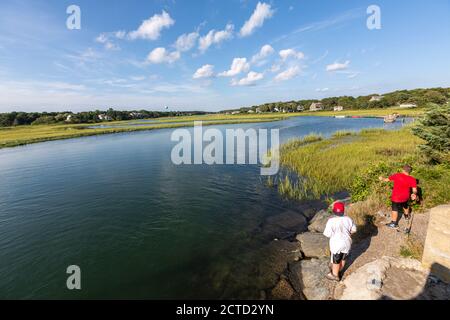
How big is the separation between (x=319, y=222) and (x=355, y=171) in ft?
34.0

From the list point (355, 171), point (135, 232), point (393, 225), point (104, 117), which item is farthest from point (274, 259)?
point (104, 117)

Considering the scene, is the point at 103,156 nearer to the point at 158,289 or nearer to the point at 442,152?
the point at 158,289

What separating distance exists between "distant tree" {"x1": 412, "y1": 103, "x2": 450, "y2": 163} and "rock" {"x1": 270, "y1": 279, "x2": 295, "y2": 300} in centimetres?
1481


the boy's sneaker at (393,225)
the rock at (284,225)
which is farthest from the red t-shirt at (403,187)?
the rock at (284,225)

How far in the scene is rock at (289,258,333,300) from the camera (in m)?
7.52

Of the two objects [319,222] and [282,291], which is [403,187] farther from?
[282,291]

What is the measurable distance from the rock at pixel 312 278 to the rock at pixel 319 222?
2.96 m

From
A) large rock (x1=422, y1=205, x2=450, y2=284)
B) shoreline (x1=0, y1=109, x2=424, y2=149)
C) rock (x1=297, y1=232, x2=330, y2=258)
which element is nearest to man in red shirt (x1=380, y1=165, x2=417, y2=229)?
large rock (x1=422, y1=205, x2=450, y2=284)

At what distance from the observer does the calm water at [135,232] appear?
9.03m

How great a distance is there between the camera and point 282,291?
26.9ft

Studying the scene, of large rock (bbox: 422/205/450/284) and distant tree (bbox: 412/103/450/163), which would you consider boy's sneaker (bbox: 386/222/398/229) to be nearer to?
large rock (bbox: 422/205/450/284)

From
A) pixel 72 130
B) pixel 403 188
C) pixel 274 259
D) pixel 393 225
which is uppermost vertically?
pixel 72 130

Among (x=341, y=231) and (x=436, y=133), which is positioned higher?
(x=436, y=133)
